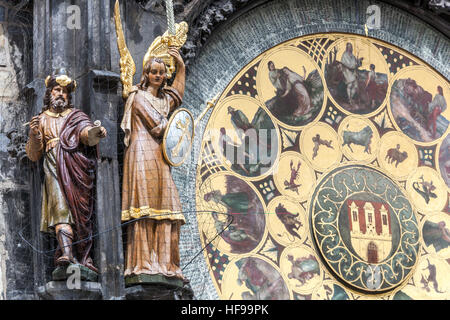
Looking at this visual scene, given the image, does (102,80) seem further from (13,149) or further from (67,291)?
(67,291)

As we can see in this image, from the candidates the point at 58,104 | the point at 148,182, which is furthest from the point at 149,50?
the point at 148,182

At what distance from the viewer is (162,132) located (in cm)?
1095

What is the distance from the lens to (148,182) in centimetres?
1084

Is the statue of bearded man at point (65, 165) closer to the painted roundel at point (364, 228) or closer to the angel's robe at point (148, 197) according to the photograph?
the angel's robe at point (148, 197)

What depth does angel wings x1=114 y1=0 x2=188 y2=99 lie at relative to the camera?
36.7 feet

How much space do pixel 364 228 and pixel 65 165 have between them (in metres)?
3.50

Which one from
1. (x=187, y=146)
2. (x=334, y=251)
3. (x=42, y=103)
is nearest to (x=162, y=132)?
(x=187, y=146)

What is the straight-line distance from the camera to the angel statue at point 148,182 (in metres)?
10.7

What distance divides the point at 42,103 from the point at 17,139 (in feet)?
1.28

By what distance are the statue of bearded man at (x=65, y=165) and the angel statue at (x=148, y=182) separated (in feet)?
1.06

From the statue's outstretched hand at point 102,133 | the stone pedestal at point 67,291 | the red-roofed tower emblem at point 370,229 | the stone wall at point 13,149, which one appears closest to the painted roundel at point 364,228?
the red-roofed tower emblem at point 370,229

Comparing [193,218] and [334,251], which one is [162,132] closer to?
[193,218]

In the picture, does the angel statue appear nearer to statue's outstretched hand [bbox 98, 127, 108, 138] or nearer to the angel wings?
the angel wings

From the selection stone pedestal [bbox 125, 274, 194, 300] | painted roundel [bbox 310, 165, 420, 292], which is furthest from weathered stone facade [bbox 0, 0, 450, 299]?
painted roundel [bbox 310, 165, 420, 292]
